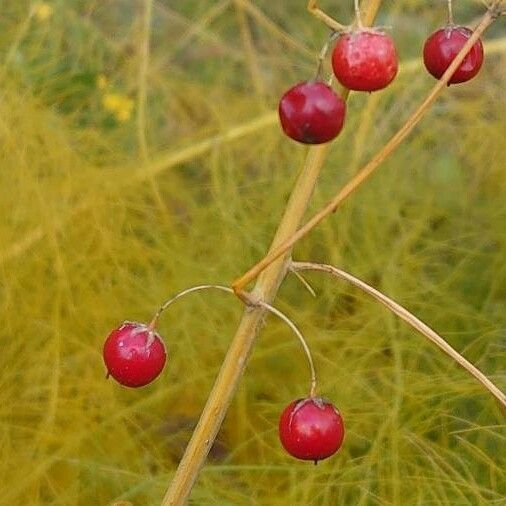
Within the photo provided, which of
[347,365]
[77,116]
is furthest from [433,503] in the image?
[77,116]

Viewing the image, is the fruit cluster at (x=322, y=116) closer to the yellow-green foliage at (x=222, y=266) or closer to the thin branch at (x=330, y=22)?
the thin branch at (x=330, y=22)

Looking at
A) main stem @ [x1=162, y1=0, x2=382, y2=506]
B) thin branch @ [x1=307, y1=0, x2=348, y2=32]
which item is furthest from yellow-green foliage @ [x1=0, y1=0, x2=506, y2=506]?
thin branch @ [x1=307, y1=0, x2=348, y2=32]

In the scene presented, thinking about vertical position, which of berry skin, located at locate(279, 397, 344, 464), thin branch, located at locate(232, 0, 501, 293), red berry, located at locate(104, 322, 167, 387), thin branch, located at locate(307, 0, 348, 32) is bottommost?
berry skin, located at locate(279, 397, 344, 464)

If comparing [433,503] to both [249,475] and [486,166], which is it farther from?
[486,166]

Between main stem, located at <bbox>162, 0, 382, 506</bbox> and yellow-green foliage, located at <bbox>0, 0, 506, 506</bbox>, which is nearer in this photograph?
main stem, located at <bbox>162, 0, 382, 506</bbox>

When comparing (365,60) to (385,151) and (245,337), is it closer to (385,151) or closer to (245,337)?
(385,151)

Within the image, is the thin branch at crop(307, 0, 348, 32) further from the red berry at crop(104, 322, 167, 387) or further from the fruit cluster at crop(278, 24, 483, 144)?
the red berry at crop(104, 322, 167, 387)

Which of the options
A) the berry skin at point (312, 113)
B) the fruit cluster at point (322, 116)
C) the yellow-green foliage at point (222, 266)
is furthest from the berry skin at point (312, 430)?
the yellow-green foliage at point (222, 266)
